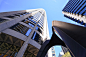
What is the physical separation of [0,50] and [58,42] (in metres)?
17.1

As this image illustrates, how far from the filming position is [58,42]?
12.2m

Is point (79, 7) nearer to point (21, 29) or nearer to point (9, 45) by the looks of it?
point (21, 29)

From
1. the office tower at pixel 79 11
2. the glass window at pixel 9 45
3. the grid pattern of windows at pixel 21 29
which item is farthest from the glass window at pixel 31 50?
the office tower at pixel 79 11

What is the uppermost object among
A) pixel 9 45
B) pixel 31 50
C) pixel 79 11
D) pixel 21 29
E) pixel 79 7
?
pixel 79 7

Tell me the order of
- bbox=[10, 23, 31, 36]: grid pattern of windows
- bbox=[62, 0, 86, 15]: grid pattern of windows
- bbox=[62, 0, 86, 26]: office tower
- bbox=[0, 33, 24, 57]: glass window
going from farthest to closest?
bbox=[62, 0, 86, 15]: grid pattern of windows, bbox=[62, 0, 86, 26]: office tower, bbox=[10, 23, 31, 36]: grid pattern of windows, bbox=[0, 33, 24, 57]: glass window

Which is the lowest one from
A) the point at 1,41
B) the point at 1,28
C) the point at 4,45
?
the point at 4,45

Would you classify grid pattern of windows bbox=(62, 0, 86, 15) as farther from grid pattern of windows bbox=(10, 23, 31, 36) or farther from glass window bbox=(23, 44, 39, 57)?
glass window bbox=(23, 44, 39, 57)

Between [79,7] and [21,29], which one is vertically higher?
[79,7]

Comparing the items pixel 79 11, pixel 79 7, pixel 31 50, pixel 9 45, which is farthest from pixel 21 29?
pixel 79 7

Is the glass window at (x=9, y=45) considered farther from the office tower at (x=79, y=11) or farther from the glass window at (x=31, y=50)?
the office tower at (x=79, y=11)

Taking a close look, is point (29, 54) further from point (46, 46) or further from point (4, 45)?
point (46, 46)

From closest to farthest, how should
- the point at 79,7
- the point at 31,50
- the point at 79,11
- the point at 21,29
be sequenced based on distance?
1. the point at 31,50
2. the point at 21,29
3. the point at 79,11
4. the point at 79,7

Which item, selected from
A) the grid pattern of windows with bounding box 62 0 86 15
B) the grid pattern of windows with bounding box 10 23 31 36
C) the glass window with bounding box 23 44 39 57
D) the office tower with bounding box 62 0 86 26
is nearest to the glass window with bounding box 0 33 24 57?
the glass window with bounding box 23 44 39 57

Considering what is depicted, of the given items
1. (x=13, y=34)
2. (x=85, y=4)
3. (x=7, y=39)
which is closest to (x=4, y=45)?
(x=7, y=39)
